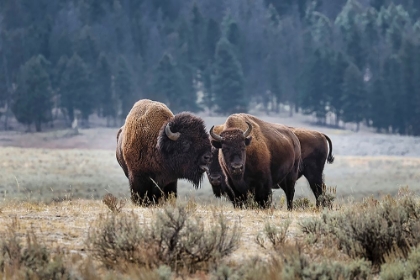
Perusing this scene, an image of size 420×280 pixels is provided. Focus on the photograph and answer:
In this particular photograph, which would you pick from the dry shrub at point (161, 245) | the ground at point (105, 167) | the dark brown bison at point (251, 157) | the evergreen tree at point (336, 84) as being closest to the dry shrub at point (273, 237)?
the dry shrub at point (161, 245)

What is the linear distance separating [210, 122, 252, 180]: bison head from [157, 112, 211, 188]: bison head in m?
0.44

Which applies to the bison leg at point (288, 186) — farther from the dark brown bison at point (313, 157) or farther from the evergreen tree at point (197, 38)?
the evergreen tree at point (197, 38)

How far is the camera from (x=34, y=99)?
74750 mm

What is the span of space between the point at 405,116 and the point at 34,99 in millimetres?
28415

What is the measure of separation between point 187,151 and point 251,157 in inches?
52.6

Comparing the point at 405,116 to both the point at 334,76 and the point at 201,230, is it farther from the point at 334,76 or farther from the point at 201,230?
the point at 201,230

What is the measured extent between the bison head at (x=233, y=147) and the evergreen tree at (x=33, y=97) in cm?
6286

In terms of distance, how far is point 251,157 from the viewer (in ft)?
42.4

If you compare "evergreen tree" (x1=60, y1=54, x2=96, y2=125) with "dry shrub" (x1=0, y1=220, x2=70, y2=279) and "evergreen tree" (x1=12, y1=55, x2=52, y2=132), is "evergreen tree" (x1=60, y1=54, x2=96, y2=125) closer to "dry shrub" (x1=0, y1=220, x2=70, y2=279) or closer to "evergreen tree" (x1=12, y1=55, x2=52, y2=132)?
"evergreen tree" (x1=12, y1=55, x2=52, y2=132)

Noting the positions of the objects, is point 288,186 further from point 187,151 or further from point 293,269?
point 293,269

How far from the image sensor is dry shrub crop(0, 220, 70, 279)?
6.72 metres

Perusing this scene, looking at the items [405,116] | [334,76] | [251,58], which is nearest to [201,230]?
[405,116]

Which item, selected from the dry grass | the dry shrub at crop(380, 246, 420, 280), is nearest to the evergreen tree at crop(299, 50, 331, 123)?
the dry grass

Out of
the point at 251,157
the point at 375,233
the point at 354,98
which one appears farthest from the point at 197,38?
the point at 375,233
